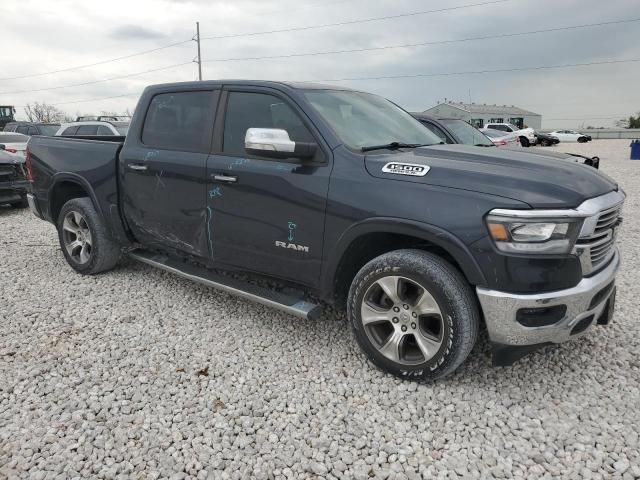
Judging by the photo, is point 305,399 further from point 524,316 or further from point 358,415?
point 524,316

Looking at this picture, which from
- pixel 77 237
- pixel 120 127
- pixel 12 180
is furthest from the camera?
pixel 120 127

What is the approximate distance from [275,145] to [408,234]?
99 centimetres

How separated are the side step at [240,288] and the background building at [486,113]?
4964 cm

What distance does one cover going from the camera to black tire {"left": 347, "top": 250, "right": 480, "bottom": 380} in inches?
108

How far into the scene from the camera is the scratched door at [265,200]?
3.21m

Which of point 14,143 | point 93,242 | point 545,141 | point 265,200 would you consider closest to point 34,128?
point 14,143

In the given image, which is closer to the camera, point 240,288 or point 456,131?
point 240,288

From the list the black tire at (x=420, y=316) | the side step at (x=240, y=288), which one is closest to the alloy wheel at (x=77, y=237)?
the side step at (x=240, y=288)

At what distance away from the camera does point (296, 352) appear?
3.50 metres

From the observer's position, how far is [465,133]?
8.41 meters

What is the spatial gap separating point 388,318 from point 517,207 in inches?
40.1

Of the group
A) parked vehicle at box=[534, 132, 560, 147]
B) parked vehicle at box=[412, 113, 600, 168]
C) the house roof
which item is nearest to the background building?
the house roof

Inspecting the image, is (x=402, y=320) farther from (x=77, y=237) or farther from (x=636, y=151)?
(x=636, y=151)

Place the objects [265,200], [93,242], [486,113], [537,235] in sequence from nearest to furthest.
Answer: [537,235] → [265,200] → [93,242] → [486,113]
